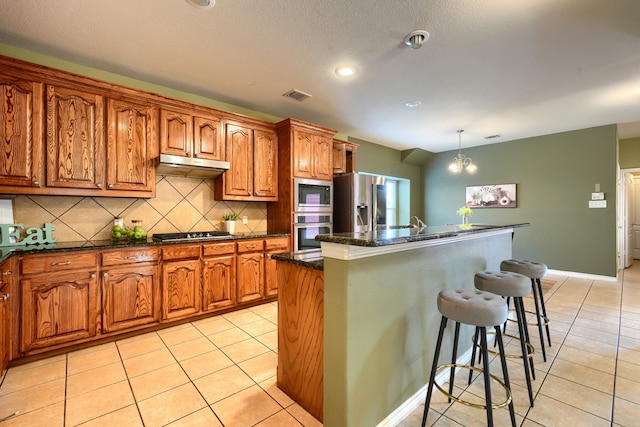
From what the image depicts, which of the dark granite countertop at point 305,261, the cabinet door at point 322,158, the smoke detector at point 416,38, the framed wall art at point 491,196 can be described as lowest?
the dark granite countertop at point 305,261

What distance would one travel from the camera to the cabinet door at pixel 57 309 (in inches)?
87.3

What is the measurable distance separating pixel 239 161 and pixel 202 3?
186 centimetres

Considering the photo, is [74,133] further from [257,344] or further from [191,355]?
[257,344]

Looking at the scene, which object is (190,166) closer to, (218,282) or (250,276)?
(218,282)

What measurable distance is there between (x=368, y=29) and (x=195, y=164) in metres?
2.17

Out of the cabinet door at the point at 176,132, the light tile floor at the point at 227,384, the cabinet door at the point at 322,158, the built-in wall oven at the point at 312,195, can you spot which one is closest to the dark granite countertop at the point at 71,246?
the light tile floor at the point at 227,384

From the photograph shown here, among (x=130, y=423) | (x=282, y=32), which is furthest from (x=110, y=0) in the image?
(x=130, y=423)

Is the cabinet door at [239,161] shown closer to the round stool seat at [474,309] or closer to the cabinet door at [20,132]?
the cabinet door at [20,132]

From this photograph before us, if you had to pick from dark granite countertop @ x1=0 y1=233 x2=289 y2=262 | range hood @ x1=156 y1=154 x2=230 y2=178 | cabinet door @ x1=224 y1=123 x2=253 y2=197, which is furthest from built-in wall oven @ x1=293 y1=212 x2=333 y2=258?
range hood @ x1=156 y1=154 x2=230 y2=178

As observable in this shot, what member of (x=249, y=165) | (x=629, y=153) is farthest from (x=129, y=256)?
(x=629, y=153)

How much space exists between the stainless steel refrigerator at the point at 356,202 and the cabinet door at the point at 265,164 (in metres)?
1.02

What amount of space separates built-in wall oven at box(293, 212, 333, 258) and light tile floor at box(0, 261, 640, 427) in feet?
4.17

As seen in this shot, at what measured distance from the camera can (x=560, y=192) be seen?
5.28 m

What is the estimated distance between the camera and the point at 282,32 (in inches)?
88.6
